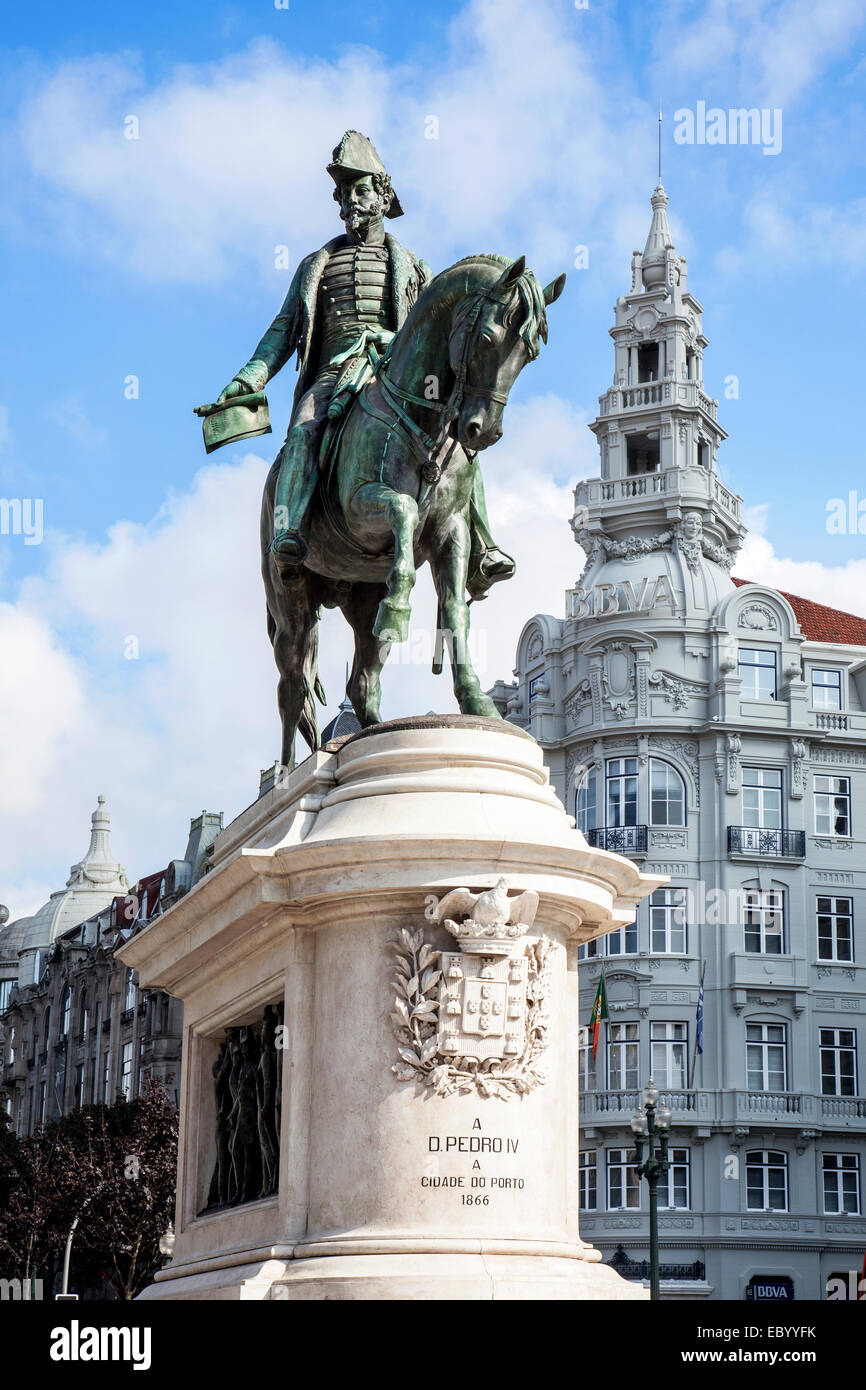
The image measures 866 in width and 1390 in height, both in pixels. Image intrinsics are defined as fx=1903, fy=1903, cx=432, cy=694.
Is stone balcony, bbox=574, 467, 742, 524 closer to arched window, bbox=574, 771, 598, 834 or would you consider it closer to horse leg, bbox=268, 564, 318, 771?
arched window, bbox=574, 771, 598, 834

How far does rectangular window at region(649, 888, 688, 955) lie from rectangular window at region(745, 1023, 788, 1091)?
2782 mm

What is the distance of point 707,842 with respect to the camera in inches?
2015

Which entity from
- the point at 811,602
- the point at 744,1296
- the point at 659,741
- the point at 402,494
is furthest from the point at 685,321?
the point at 402,494

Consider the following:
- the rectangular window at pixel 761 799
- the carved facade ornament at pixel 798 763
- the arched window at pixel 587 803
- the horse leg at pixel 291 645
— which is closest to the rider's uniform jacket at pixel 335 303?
the horse leg at pixel 291 645

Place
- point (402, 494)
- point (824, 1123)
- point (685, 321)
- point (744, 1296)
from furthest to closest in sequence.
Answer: point (685, 321)
point (824, 1123)
point (744, 1296)
point (402, 494)

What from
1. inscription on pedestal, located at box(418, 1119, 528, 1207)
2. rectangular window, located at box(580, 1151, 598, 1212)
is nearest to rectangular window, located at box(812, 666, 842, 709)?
rectangular window, located at box(580, 1151, 598, 1212)

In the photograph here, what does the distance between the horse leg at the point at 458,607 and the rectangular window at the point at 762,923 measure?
39.4m

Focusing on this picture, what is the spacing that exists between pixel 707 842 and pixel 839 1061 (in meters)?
6.74

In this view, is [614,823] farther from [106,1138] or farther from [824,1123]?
[106,1138]

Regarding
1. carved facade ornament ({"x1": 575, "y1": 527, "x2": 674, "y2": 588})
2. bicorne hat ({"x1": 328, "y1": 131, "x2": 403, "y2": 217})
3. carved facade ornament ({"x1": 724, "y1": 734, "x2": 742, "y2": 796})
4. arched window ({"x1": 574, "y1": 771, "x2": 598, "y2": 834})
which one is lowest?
bicorne hat ({"x1": 328, "y1": 131, "x2": 403, "y2": 217})

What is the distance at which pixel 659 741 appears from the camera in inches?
2032

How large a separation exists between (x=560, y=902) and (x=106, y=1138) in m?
42.2

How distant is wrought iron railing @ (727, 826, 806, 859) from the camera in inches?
2005

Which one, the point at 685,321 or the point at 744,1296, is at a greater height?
the point at 685,321
